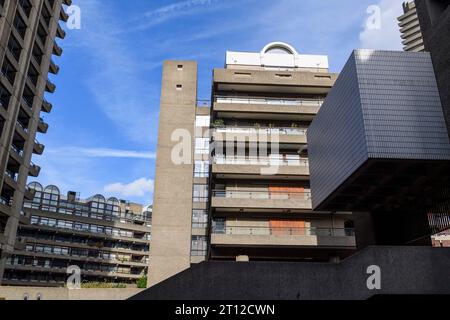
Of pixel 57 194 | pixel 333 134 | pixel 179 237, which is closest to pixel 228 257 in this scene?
pixel 179 237

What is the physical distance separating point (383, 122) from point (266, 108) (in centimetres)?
2320

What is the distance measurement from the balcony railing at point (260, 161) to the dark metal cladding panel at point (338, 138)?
12.9 m

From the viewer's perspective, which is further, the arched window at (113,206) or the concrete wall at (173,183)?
the arched window at (113,206)

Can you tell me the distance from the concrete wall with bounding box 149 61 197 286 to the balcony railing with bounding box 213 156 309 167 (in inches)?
200

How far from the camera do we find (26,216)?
37.9 meters

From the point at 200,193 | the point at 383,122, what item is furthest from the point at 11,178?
the point at 383,122

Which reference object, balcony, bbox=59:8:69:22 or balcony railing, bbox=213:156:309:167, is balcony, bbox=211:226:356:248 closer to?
balcony railing, bbox=213:156:309:167

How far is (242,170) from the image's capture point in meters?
35.5

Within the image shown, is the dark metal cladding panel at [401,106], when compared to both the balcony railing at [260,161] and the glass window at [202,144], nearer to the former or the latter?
the balcony railing at [260,161]

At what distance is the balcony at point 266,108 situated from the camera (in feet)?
127

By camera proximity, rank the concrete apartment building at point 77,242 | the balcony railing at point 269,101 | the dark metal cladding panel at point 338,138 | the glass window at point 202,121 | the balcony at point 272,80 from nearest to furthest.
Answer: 1. the dark metal cladding panel at point 338,138
2. the balcony railing at point 269,101
3. the balcony at point 272,80
4. the glass window at point 202,121
5. the concrete apartment building at point 77,242

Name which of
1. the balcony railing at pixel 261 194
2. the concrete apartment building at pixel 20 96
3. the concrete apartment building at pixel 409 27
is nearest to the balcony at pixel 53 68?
the concrete apartment building at pixel 20 96

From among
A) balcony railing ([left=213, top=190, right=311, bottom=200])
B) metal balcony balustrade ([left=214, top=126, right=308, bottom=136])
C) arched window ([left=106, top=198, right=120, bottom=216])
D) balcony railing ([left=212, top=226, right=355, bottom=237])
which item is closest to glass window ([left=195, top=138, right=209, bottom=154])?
metal balcony balustrade ([left=214, top=126, right=308, bottom=136])
